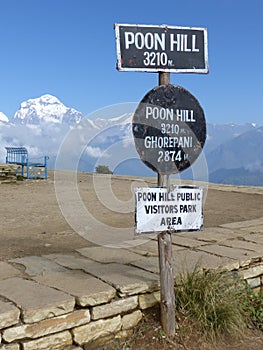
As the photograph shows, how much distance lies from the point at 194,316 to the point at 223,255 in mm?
953

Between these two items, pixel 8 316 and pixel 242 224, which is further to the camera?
pixel 242 224

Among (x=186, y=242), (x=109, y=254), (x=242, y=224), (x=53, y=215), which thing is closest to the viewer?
Result: (x=109, y=254)

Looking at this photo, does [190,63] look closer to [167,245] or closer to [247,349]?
[167,245]

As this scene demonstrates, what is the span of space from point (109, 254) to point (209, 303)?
4.01ft

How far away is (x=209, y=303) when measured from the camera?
10.7 feet

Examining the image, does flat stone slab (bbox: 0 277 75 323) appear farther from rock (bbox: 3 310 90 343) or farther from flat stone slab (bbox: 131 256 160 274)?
flat stone slab (bbox: 131 256 160 274)

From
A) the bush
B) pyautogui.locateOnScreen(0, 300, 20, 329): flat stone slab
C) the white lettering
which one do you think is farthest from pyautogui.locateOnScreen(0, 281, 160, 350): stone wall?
the white lettering

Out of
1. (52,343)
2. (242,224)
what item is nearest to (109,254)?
(52,343)

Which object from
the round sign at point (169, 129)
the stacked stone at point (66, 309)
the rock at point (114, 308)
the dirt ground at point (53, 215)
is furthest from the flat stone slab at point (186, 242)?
the round sign at point (169, 129)

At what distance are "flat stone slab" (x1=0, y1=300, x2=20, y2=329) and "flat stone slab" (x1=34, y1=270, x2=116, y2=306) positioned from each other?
0.42 metres

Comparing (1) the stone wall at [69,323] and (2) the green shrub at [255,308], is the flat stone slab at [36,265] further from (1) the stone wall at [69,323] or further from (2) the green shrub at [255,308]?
(2) the green shrub at [255,308]

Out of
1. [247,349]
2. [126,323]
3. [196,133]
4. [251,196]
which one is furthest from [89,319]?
[251,196]

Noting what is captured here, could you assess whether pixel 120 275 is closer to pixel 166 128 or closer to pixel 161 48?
pixel 166 128

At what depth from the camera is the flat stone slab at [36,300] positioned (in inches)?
103
